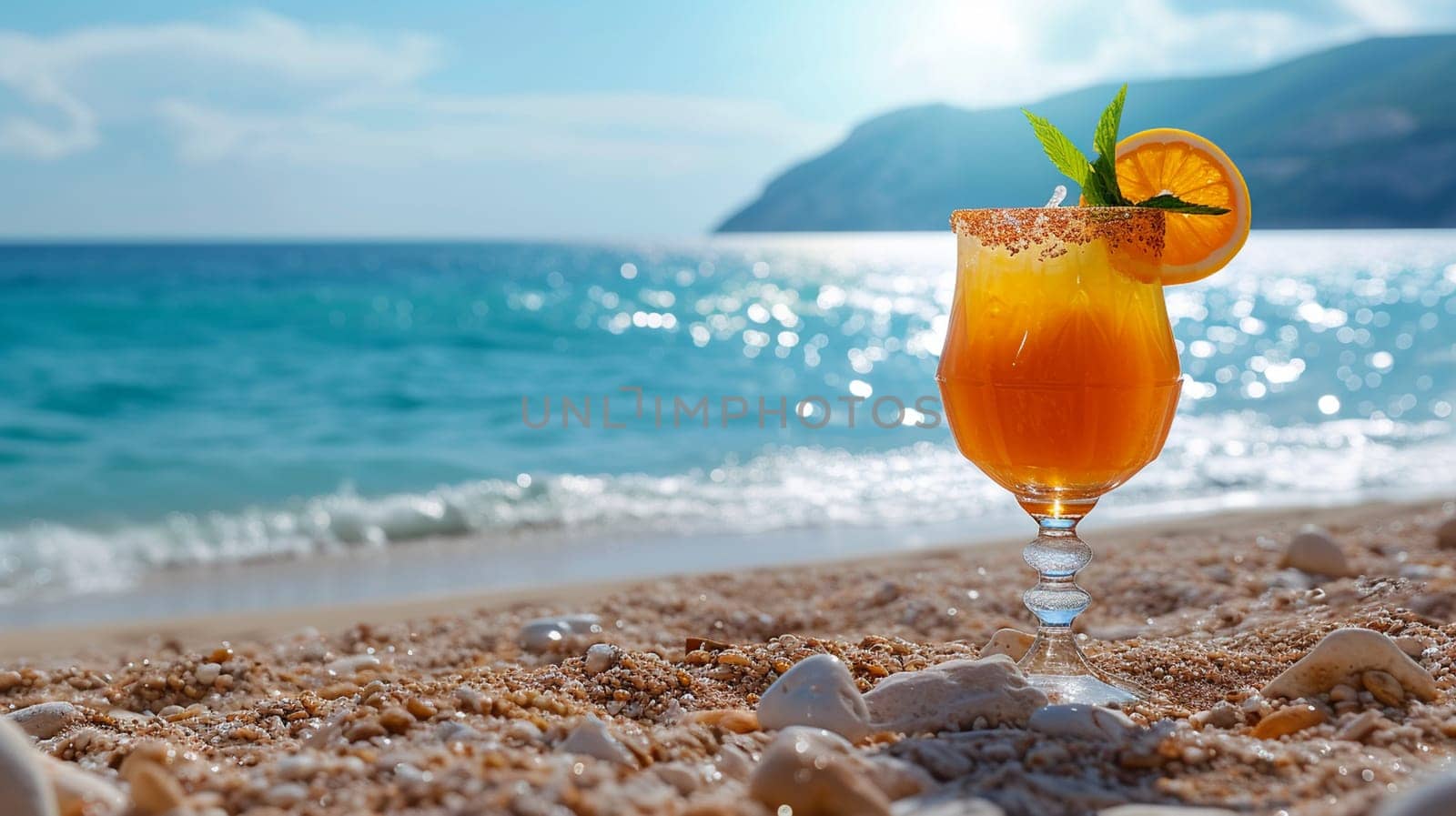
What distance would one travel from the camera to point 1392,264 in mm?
35250

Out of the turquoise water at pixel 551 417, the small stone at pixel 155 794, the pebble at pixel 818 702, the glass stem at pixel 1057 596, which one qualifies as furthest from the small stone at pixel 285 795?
the turquoise water at pixel 551 417

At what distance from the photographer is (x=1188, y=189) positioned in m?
2.21

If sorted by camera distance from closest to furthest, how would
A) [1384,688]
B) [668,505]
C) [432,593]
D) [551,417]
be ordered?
[1384,688] → [432,593] → [668,505] → [551,417]

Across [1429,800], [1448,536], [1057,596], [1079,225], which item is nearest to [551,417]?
[1448,536]

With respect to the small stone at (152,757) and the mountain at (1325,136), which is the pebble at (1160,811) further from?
the mountain at (1325,136)

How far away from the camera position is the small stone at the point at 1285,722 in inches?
71.8

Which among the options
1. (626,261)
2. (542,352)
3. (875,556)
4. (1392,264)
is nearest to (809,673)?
(875,556)

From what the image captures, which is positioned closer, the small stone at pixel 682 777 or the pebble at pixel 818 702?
the small stone at pixel 682 777

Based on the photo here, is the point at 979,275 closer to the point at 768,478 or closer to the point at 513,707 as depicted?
the point at 513,707

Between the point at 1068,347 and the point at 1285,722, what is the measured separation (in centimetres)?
71

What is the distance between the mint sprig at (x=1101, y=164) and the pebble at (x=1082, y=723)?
893mm

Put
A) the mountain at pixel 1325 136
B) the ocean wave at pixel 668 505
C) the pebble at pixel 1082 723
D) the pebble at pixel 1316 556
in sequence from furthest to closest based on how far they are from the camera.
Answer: the mountain at pixel 1325 136
the ocean wave at pixel 668 505
the pebble at pixel 1316 556
the pebble at pixel 1082 723

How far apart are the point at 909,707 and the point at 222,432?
30.8 ft

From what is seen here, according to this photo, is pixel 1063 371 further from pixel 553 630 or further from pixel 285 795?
pixel 553 630
